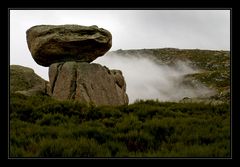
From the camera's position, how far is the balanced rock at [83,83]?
27.1 meters

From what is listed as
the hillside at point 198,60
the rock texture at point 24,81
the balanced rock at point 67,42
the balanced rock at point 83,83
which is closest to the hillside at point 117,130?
the balanced rock at point 83,83

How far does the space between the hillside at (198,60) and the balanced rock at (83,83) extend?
33.5 meters

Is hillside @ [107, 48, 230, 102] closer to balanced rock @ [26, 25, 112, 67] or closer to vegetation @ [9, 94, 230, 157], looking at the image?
balanced rock @ [26, 25, 112, 67]

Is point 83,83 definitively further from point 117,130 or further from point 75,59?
point 117,130

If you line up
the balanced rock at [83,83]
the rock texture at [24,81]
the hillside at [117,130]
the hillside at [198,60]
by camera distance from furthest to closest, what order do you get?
the hillside at [198,60], the rock texture at [24,81], the balanced rock at [83,83], the hillside at [117,130]

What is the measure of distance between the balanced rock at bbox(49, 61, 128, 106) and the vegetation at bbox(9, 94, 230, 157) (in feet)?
25.2

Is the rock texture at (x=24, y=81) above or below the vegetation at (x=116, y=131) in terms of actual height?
above

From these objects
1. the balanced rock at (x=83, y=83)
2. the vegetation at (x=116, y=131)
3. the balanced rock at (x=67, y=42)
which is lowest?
the vegetation at (x=116, y=131)

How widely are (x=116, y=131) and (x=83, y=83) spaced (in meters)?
13.4

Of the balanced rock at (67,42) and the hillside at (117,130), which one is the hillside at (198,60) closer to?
→ the balanced rock at (67,42)

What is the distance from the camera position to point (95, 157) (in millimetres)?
10758

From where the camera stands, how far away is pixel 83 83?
27188 mm

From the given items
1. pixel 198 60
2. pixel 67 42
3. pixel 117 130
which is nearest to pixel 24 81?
pixel 67 42
